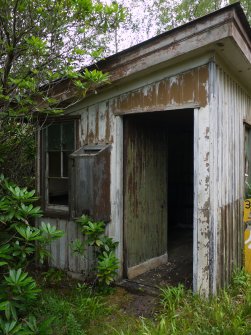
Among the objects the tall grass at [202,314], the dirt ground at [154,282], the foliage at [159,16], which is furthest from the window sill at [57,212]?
the foliage at [159,16]

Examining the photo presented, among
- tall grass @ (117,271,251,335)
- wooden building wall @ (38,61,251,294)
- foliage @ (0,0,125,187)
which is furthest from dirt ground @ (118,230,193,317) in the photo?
foliage @ (0,0,125,187)

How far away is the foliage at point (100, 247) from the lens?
4195 millimetres

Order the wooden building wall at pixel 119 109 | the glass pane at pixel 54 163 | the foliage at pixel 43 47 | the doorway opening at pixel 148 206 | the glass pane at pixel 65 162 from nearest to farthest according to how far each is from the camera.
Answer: the foliage at pixel 43 47 → the wooden building wall at pixel 119 109 → the doorway opening at pixel 148 206 → the glass pane at pixel 65 162 → the glass pane at pixel 54 163

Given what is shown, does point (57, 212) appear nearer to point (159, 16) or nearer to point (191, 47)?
point (191, 47)

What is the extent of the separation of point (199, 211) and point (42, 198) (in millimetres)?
2618

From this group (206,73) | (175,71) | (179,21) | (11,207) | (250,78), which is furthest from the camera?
(179,21)

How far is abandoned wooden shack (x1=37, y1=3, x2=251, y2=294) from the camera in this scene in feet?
12.2

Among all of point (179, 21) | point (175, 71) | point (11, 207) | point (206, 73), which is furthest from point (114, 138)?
point (179, 21)

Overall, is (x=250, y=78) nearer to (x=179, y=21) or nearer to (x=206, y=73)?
(x=206, y=73)

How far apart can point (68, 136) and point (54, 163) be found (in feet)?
1.70

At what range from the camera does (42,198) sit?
512 cm

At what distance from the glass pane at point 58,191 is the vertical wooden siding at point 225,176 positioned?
8.15 feet

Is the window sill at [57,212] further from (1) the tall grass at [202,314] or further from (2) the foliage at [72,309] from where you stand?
(1) the tall grass at [202,314]

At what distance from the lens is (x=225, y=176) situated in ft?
13.9
